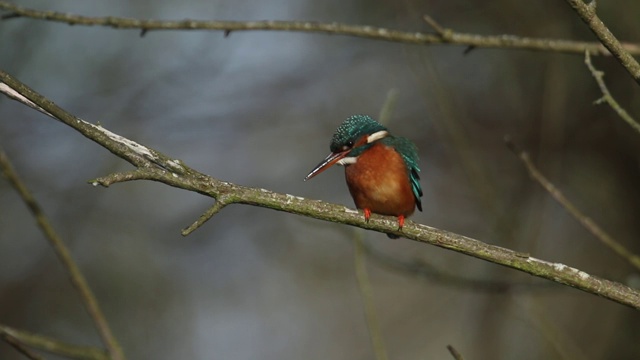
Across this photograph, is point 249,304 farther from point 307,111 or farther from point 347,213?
point 347,213

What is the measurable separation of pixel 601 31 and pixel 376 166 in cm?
141

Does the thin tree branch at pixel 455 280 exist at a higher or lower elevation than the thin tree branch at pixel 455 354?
lower

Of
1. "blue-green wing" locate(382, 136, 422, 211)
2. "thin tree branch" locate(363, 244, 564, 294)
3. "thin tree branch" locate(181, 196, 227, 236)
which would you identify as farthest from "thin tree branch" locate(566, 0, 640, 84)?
"thin tree branch" locate(363, 244, 564, 294)

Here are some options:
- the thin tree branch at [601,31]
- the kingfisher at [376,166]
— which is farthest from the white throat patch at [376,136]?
the thin tree branch at [601,31]

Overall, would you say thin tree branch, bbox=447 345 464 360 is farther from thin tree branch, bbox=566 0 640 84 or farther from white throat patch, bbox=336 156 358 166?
white throat patch, bbox=336 156 358 166

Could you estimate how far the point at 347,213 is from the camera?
91.6 inches

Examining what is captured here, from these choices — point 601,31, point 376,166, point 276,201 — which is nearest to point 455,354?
point 276,201

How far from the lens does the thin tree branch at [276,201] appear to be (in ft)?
6.83

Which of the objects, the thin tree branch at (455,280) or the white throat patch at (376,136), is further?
the thin tree branch at (455,280)

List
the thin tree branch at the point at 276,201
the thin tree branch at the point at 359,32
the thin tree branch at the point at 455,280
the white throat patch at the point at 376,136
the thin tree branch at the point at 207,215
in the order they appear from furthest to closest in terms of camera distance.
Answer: the thin tree branch at the point at 455,280 < the white throat patch at the point at 376,136 < the thin tree branch at the point at 359,32 < the thin tree branch at the point at 276,201 < the thin tree branch at the point at 207,215

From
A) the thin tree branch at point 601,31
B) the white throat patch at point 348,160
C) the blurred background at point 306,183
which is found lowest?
the blurred background at point 306,183

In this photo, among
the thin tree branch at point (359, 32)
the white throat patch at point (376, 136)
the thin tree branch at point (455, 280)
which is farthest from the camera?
the thin tree branch at point (455, 280)

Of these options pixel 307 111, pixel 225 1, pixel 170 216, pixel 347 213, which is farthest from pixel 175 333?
pixel 347 213

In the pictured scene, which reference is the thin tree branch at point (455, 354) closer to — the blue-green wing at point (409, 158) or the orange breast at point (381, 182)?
the orange breast at point (381, 182)
